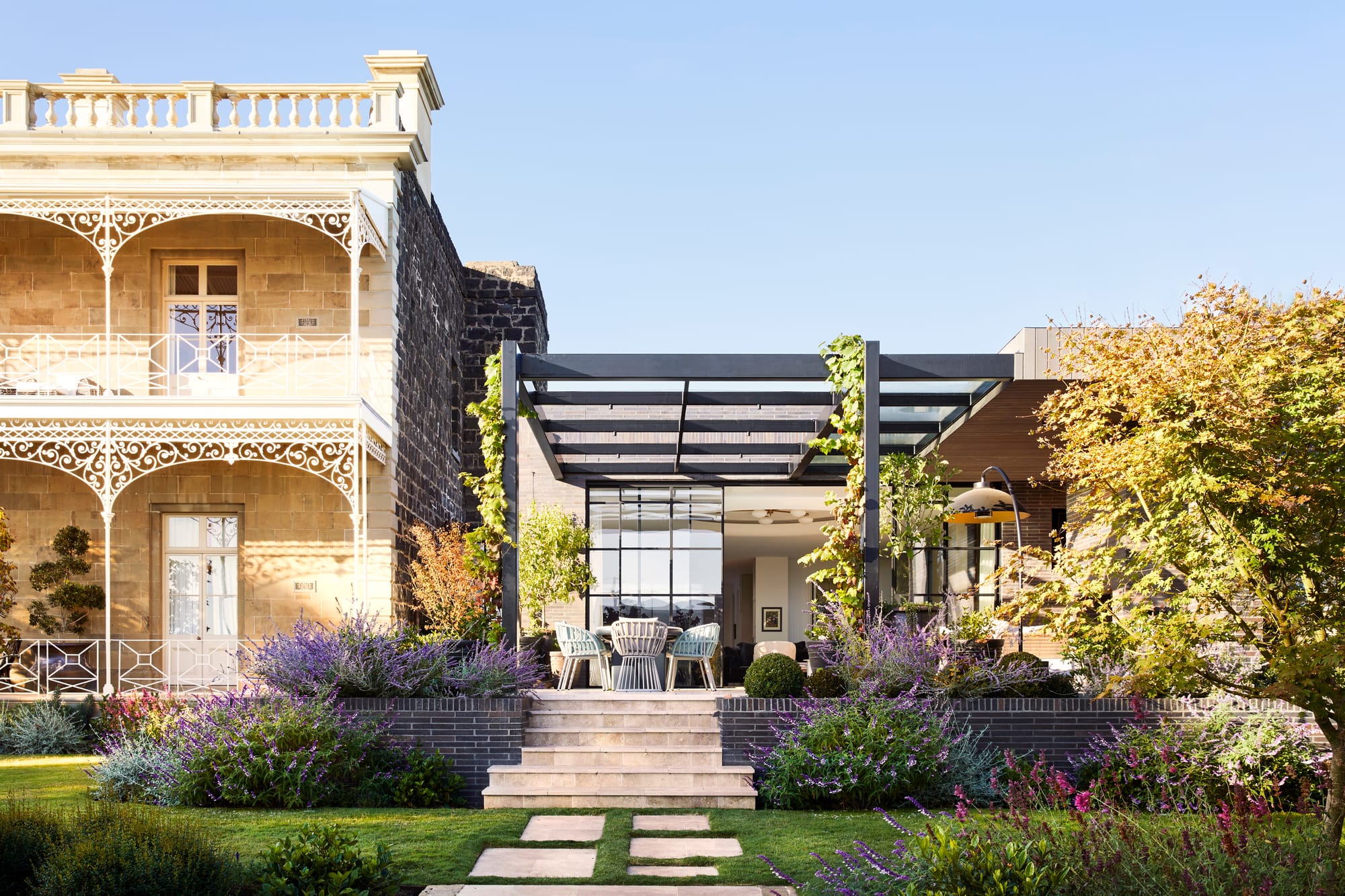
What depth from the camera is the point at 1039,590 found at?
716 cm

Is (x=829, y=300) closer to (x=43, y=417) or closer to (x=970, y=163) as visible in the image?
(x=970, y=163)

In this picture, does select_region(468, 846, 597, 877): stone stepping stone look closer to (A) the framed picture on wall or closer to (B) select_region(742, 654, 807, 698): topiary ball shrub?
(B) select_region(742, 654, 807, 698): topiary ball shrub

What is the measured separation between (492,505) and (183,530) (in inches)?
193

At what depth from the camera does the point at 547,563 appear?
15.6m

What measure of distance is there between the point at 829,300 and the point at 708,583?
5635 millimetres

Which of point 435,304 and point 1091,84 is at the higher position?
point 1091,84

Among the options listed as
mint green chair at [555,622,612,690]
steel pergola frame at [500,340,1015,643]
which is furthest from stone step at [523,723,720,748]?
mint green chair at [555,622,612,690]

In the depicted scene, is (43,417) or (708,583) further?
(708,583)

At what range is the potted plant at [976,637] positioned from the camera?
9.24m

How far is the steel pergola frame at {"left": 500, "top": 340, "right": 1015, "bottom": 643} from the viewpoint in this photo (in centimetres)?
957

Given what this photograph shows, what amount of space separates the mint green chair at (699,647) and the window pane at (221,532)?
17.3ft

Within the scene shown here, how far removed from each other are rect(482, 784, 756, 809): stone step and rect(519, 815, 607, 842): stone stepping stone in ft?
1.43

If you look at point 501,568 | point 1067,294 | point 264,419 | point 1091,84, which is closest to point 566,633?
point 501,568

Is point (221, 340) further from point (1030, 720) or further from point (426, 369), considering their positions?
point (1030, 720)
